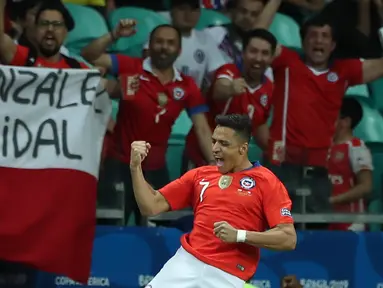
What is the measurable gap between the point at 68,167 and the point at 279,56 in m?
2.12

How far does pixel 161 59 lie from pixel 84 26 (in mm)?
2018

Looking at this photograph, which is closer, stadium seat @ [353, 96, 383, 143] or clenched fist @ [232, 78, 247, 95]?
clenched fist @ [232, 78, 247, 95]

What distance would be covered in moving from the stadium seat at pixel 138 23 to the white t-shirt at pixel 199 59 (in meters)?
1.08

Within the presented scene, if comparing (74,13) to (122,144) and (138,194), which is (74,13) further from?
(138,194)

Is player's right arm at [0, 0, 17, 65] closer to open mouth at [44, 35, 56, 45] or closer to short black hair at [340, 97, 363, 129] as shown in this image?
open mouth at [44, 35, 56, 45]

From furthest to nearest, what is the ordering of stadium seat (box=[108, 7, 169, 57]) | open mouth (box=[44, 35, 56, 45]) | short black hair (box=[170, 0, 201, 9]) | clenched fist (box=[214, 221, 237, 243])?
stadium seat (box=[108, 7, 169, 57]), short black hair (box=[170, 0, 201, 9]), open mouth (box=[44, 35, 56, 45]), clenched fist (box=[214, 221, 237, 243])

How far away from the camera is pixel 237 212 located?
6.48 m

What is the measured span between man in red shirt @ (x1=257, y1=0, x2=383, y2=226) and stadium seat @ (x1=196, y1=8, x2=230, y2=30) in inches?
63.5

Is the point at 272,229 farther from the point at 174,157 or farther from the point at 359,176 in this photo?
the point at 359,176

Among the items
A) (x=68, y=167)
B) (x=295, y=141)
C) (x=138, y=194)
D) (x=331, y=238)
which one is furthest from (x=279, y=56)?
(x=138, y=194)

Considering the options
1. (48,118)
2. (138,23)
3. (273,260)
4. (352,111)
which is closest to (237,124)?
(48,118)

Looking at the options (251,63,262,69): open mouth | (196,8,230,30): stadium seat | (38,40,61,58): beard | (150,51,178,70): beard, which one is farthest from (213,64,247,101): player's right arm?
(196,8,230,30): stadium seat

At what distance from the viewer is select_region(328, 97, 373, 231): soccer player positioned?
28.0 feet

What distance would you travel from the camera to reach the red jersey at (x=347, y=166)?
8.52 metres
